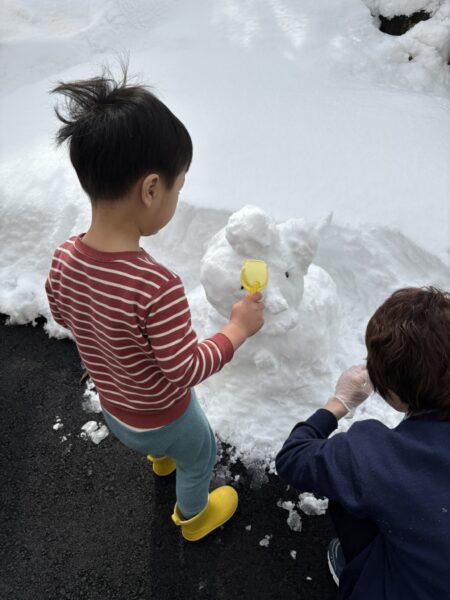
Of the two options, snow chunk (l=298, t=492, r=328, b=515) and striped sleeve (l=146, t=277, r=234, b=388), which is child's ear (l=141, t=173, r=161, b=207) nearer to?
striped sleeve (l=146, t=277, r=234, b=388)

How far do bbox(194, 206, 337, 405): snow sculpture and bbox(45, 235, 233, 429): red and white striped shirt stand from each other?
0.44 meters

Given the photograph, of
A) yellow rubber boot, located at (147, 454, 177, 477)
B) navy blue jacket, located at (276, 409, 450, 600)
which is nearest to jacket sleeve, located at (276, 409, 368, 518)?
navy blue jacket, located at (276, 409, 450, 600)

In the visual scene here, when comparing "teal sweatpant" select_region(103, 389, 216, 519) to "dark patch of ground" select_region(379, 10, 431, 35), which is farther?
"dark patch of ground" select_region(379, 10, 431, 35)

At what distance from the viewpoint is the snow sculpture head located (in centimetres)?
145

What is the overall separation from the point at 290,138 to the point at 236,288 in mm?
1252

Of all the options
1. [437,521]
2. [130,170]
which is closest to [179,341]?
[130,170]

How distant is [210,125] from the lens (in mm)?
2596

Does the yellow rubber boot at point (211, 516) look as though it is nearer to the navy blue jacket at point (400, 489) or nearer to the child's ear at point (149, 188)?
the navy blue jacket at point (400, 489)

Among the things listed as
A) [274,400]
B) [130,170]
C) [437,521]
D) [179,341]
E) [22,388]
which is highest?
[130,170]

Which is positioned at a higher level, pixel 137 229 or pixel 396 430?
pixel 137 229

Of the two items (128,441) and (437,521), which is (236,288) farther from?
(437,521)

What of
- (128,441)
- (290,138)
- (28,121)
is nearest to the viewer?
(128,441)

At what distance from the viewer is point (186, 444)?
1.29 metres

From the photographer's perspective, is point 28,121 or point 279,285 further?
point 28,121
